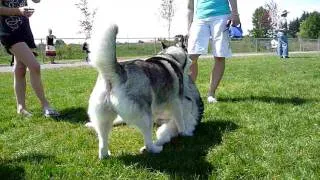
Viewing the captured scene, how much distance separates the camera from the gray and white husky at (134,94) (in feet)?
12.1

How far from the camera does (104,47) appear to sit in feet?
11.8

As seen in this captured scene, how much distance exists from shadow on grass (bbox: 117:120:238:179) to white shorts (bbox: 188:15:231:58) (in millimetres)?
2035

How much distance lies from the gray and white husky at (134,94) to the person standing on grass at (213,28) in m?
2.03

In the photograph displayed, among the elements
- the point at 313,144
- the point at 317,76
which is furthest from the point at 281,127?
the point at 317,76

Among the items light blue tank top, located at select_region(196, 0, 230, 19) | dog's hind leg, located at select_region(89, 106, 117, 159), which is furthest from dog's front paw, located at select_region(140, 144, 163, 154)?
light blue tank top, located at select_region(196, 0, 230, 19)

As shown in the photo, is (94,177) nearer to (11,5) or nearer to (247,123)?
(247,123)

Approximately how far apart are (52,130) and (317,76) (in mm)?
7271

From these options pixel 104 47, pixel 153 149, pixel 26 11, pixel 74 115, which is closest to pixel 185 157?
pixel 153 149

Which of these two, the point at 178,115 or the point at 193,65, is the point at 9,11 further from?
the point at 193,65

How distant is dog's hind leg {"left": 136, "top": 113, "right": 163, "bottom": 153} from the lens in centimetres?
390

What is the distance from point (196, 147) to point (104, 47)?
1.49 meters

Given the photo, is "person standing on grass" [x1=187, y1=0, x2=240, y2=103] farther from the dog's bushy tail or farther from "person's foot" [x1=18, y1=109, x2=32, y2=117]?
the dog's bushy tail

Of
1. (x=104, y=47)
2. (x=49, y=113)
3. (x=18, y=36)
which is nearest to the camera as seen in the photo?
(x=104, y=47)

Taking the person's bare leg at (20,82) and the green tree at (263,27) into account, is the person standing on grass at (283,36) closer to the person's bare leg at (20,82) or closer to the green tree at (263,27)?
the person's bare leg at (20,82)
